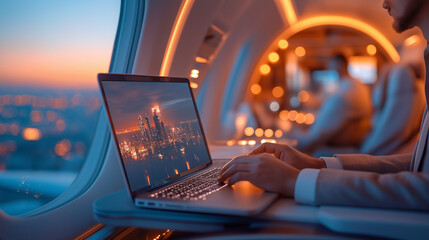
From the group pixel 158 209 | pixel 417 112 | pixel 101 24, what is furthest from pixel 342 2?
pixel 158 209

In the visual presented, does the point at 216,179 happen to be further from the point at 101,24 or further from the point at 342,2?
the point at 342,2

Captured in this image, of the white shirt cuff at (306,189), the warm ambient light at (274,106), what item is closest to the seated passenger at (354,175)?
the white shirt cuff at (306,189)

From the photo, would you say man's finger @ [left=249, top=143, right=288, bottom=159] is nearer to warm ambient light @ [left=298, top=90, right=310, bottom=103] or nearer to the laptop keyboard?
the laptop keyboard

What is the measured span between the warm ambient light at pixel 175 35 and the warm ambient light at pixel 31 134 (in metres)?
0.66

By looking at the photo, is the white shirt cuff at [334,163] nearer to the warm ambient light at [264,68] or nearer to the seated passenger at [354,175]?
the seated passenger at [354,175]

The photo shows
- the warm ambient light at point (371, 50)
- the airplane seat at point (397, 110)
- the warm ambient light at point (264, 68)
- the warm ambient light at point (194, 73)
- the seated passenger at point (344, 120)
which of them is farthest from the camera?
the warm ambient light at point (371, 50)

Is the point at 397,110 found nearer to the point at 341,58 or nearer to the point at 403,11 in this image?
the point at 341,58

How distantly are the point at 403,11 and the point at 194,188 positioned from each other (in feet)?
2.68

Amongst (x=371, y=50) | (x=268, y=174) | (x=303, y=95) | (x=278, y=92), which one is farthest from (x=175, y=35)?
(x=371, y=50)

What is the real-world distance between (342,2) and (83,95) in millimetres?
3675

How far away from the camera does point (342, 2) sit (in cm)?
430

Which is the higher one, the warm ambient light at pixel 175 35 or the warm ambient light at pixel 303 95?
the warm ambient light at pixel 175 35

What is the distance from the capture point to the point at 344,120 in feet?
13.1

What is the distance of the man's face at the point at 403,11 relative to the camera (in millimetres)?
1139
